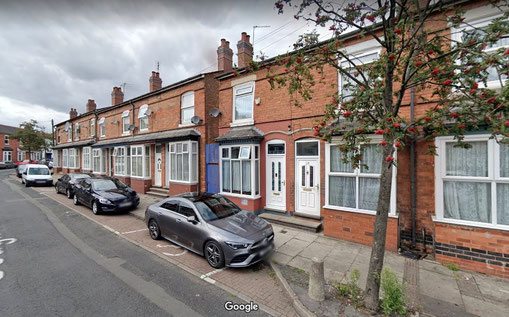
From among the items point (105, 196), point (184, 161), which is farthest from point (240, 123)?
point (105, 196)

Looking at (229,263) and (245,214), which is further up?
(245,214)

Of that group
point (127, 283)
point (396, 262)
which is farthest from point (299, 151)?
point (127, 283)

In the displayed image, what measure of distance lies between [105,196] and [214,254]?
6.88 meters

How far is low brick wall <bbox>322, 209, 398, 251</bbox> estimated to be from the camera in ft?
18.6

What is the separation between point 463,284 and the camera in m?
4.25

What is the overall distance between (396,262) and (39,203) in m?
15.8

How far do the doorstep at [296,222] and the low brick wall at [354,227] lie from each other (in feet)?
1.42

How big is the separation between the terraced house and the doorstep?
0.05m

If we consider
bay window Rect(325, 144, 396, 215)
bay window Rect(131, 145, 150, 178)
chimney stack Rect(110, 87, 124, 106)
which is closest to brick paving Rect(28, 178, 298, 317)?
bay window Rect(325, 144, 396, 215)

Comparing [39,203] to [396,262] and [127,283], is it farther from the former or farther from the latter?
[396,262]

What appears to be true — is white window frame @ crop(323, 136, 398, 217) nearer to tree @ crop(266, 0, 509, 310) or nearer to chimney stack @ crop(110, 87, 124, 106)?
tree @ crop(266, 0, 509, 310)

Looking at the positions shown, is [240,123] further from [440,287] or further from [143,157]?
[440,287]

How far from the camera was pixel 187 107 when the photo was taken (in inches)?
474

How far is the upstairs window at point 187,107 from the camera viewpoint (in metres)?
11.9
